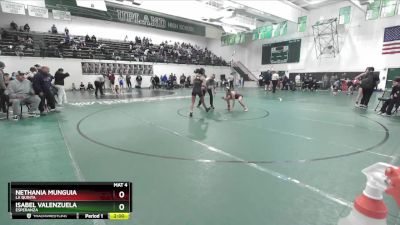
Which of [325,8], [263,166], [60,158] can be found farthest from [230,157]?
[325,8]

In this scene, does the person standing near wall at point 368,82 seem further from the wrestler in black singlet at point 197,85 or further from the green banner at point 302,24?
the green banner at point 302,24

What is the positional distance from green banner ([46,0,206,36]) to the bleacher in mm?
2210

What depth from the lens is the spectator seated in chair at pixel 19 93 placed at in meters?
6.45

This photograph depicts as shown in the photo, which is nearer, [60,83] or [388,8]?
[60,83]

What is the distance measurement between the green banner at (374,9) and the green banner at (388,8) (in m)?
0.28

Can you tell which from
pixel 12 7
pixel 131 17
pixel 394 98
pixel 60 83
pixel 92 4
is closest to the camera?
pixel 394 98

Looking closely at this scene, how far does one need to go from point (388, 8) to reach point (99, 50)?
22.6 meters

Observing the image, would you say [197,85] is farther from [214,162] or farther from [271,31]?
[271,31]

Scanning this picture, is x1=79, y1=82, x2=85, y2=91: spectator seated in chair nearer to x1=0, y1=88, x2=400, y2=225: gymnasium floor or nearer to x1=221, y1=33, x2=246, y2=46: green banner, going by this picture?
x1=0, y1=88, x2=400, y2=225: gymnasium floor

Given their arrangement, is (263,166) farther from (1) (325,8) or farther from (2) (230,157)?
(1) (325,8)

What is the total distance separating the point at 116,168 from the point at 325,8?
79.9 ft
